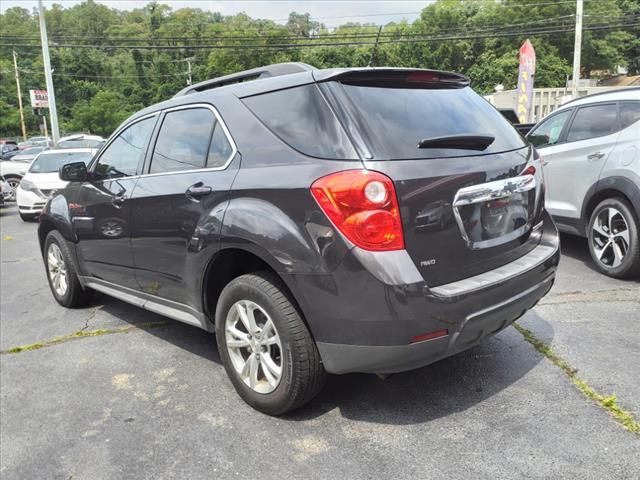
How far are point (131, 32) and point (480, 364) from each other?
219 feet

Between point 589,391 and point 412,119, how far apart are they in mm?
1799

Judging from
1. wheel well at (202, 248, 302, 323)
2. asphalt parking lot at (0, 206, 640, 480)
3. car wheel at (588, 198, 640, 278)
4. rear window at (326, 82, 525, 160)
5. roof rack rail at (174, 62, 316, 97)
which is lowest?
asphalt parking lot at (0, 206, 640, 480)

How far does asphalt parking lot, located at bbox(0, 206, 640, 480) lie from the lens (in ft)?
8.04

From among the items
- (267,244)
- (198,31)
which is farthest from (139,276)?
(198,31)

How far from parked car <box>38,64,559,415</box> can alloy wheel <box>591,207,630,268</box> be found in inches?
85.6

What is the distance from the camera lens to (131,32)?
201 ft

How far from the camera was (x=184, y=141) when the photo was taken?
3.39 metres

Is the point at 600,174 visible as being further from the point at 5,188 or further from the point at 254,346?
the point at 5,188

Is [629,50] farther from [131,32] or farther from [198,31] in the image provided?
[131,32]

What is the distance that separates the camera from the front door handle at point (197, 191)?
3.01m

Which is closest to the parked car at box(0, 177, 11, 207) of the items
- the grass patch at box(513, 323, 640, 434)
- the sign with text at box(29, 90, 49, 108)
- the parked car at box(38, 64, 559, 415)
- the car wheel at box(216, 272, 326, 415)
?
the parked car at box(38, 64, 559, 415)

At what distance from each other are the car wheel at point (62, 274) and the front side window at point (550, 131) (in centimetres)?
500

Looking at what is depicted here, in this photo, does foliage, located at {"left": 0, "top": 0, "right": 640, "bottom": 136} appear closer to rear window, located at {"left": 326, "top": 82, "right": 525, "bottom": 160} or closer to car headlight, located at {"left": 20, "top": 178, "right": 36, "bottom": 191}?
car headlight, located at {"left": 20, "top": 178, "right": 36, "bottom": 191}

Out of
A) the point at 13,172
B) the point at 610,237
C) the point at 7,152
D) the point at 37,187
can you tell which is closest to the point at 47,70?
the point at 7,152
